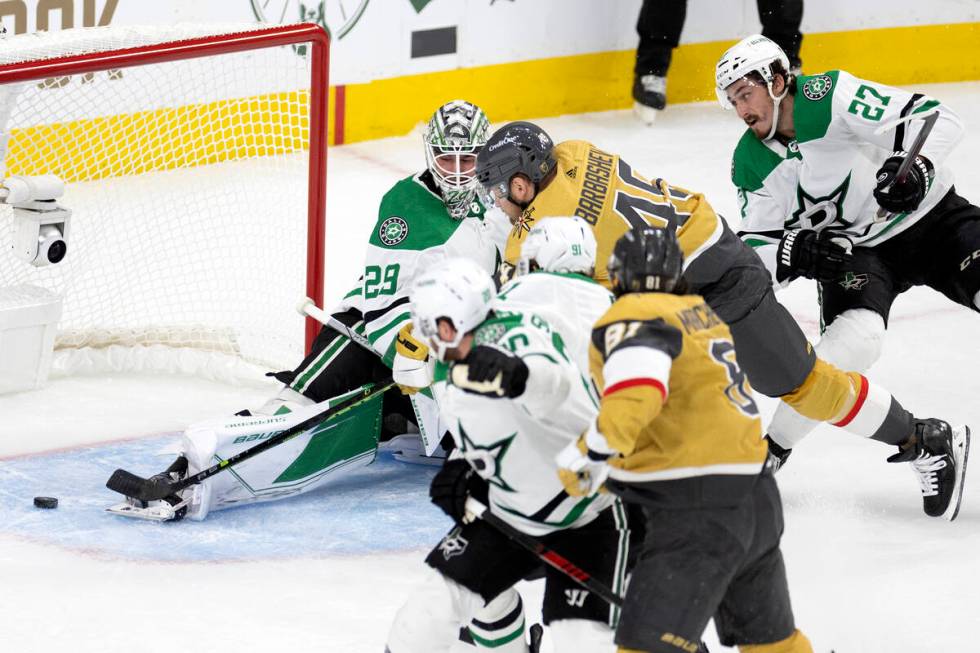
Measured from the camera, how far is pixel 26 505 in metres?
4.05

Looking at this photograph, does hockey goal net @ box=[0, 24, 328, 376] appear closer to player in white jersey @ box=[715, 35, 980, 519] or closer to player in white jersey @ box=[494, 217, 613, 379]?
player in white jersey @ box=[715, 35, 980, 519]

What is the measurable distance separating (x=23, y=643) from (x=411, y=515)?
3.50 feet

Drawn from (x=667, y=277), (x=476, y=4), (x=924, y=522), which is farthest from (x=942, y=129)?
(x=476, y=4)

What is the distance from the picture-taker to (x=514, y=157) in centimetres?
347

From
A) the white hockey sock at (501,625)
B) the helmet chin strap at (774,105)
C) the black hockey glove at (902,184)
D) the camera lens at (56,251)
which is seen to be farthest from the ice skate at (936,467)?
the camera lens at (56,251)

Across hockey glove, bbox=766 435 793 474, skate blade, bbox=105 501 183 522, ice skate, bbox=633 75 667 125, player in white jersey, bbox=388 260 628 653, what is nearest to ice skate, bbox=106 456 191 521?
skate blade, bbox=105 501 183 522

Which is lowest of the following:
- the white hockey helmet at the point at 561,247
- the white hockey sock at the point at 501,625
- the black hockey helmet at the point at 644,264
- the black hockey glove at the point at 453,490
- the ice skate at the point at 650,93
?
the ice skate at the point at 650,93

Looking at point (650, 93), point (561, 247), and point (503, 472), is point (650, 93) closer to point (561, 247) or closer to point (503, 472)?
point (561, 247)

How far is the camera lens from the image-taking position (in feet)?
14.7

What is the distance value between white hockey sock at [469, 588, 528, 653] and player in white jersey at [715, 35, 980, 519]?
143 cm

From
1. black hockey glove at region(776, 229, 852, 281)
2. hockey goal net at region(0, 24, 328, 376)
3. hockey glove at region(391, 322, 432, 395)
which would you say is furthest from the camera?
hockey goal net at region(0, 24, 328, 376)

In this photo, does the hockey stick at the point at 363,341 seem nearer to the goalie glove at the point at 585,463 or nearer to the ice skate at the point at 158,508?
the ice skate at the point at 158,508

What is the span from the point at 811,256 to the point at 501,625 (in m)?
1.65

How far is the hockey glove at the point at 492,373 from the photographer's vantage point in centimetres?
258
